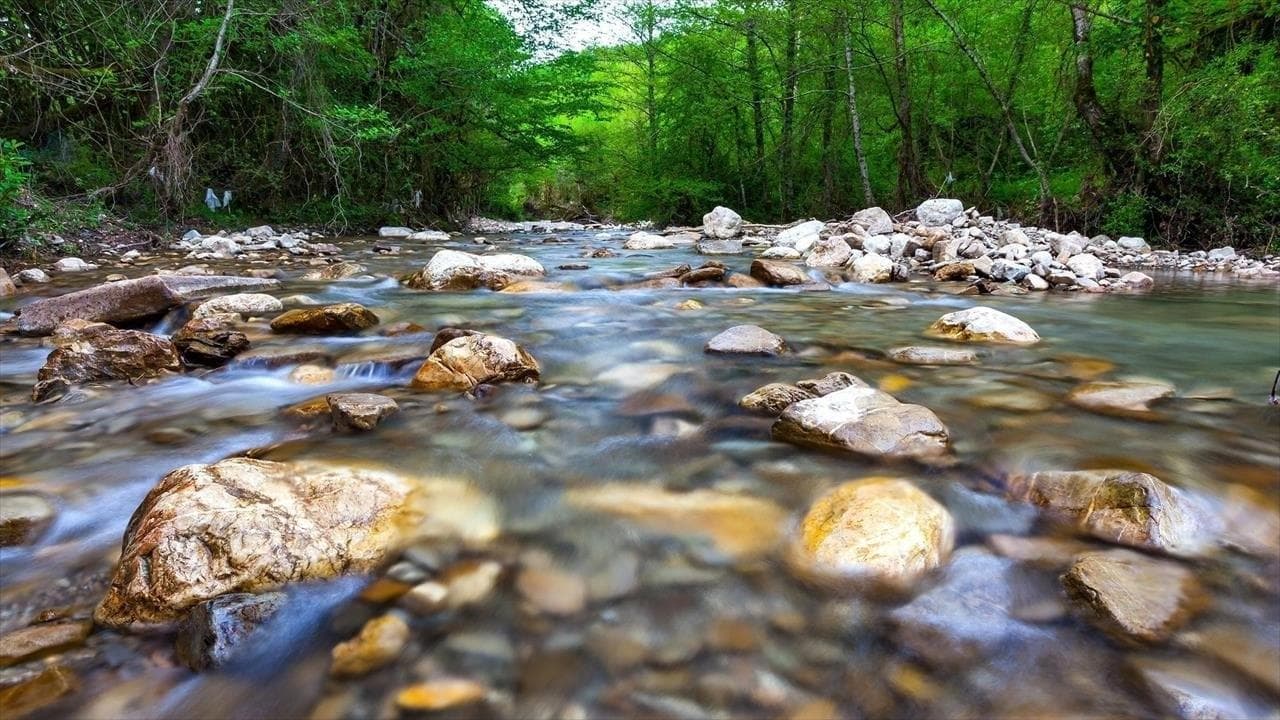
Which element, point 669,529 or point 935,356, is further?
point 935,356

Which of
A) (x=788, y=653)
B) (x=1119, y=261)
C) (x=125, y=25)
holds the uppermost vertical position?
(x=125, y=25)

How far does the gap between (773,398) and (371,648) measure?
168cm

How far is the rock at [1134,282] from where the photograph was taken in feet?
20.6

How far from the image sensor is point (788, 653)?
129 centimetres

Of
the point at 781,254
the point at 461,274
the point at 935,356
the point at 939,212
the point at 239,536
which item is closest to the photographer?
the point at 239,536

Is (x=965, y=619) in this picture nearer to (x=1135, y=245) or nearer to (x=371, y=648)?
(x=371, y=648)

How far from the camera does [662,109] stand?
1705cm

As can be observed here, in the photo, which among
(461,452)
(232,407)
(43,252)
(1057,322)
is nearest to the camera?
Answer: (461,452)

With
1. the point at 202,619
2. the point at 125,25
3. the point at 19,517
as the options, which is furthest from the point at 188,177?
the point at 202,619

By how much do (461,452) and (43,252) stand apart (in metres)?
7.99

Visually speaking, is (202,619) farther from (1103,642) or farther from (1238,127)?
(1238,127)

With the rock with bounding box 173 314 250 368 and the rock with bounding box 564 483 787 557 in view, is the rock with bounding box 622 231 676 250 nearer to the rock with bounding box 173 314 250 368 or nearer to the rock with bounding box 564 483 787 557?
the rock with bounding box 173 314 250 368

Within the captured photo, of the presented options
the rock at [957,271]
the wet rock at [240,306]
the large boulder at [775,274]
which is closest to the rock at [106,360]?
the wet rock at [240,306]

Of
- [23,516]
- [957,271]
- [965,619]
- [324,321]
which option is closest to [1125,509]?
[965,619]
